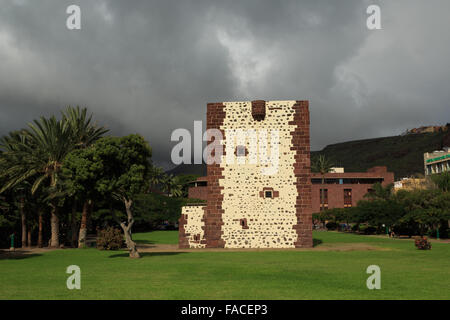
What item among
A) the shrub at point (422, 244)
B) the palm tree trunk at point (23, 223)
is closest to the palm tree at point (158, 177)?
the palm tree trunk at point (23, 223)

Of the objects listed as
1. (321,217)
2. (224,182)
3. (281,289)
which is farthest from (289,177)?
(321,217)

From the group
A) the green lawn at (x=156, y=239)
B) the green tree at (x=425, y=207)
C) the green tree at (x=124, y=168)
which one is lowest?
the green lawn at (x=156, y=239)

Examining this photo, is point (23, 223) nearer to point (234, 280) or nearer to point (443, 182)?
point (234, 280)

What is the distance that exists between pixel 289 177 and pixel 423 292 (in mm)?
17819

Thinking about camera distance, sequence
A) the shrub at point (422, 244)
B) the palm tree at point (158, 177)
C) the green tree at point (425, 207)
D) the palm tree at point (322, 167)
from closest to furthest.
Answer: the shrub at point (422, 244) → the green tree at point (425, 207) → the palm tree at point (322, 167) → the palm tree at point (158, 177)

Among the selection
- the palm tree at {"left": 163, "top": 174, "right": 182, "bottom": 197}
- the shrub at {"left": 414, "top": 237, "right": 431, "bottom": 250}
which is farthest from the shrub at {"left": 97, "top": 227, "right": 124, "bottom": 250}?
the palm tree at {"left": 163, "top": 174, "right": 182, "bottom": 197}

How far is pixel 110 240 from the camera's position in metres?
27.7

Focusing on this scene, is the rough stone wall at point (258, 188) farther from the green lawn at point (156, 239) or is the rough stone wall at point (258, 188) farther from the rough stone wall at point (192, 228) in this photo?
the green lawn at point (156, 239)

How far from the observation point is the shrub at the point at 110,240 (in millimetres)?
27578

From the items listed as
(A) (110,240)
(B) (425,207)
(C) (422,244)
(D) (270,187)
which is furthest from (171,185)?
(C) (422,244)

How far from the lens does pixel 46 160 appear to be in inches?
1220

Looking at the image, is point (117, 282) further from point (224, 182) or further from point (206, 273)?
point (224, 182)

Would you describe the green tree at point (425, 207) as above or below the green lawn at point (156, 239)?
above

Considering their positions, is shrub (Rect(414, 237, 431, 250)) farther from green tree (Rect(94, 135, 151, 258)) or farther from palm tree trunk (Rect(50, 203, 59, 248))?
palm tree trunk (Rect(50, 203, 59, 248))
